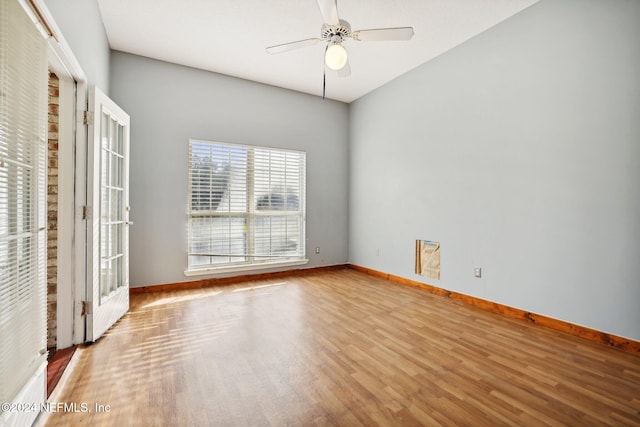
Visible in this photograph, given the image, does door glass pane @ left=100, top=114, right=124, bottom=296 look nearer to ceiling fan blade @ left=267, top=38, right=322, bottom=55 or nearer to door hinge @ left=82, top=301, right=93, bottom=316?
door hinge @ left=82, top=301, right=93, bottom=316

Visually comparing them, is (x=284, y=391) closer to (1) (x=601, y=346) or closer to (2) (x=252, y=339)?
(2) (x=252, y=339)

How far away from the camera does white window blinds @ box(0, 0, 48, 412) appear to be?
1.23 m

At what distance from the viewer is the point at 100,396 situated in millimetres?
1741

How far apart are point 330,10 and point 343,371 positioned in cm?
263

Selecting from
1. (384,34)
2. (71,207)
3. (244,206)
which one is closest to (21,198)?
(71,207)

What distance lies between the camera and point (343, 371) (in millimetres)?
2000

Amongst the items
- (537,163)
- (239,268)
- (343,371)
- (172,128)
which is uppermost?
(172,128)

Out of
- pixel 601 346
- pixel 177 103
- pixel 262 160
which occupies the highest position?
pixel 177 103

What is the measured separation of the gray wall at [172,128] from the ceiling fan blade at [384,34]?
2.55 meters

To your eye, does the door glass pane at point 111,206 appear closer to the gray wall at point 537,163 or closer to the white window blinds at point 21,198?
the white window blinds at point 21,198

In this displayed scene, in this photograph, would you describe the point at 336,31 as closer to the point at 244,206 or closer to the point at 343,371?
the point at 343,371

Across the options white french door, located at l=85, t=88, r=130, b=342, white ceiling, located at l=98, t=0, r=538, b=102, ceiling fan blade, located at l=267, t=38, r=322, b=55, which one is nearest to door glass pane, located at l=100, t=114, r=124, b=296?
white french door, located at l=85, t=88, r=130, b=342

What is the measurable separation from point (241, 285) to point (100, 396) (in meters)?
2.58

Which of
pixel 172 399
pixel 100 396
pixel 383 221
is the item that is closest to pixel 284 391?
pixel 172 399
